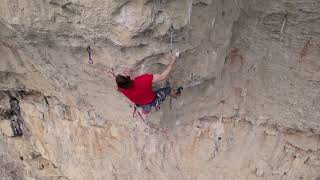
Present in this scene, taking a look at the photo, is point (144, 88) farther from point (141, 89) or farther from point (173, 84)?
point (173, 84)

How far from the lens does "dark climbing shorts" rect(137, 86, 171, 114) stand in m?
4.16

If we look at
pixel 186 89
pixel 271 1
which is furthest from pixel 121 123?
pixel 271 1

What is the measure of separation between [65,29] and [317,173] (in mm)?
3611

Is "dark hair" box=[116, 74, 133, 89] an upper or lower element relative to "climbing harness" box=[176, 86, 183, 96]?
upper

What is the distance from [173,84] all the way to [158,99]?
1.29 ft

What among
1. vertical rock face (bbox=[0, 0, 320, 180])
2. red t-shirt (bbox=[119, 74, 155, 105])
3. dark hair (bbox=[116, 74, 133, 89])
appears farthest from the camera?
vertical rock face (bbox=[0, 0, 320, 180])

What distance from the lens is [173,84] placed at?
4.51 m

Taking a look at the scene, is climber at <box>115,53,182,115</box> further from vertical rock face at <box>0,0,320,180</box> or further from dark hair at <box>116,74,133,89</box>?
vertical rock face at <box>0,0,320,180</box>

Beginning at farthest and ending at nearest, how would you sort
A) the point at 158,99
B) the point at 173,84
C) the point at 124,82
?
1. the point at 173,84
2. the point at 158,99
3. the point at 124,82

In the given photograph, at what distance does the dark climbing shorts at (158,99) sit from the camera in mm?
4160

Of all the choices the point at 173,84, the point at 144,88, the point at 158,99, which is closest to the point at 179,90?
the point at 173,84

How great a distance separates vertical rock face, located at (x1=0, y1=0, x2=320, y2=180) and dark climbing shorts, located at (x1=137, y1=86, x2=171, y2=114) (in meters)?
0.22

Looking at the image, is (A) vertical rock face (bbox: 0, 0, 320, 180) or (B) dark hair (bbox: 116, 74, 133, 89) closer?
(B) dark hair (bbox: 116, 74, 133, 89)

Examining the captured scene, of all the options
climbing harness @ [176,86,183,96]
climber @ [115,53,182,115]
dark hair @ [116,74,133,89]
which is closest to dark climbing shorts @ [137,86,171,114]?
climber @ [115,53,182,115]
